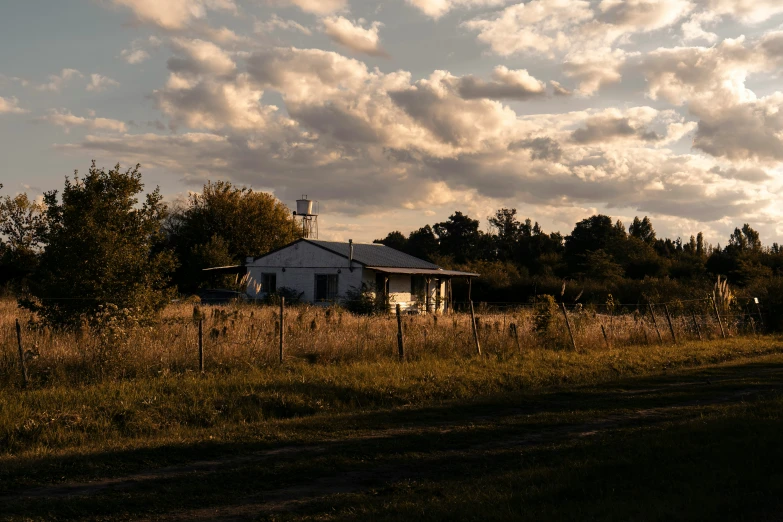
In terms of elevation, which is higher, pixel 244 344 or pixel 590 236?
pixel 590 236

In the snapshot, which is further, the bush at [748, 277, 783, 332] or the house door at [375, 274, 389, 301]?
the house door at [375, 274, 389, 301]

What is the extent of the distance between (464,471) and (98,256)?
1002 cm

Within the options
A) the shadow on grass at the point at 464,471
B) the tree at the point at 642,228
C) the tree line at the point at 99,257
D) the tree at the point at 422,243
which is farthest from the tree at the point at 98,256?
the tree at the point at 642,228

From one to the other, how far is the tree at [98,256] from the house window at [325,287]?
23.6 meters

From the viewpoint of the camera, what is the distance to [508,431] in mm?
10258

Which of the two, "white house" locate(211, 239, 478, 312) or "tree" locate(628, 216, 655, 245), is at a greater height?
"tree" locate(628, 216, 655, 245)

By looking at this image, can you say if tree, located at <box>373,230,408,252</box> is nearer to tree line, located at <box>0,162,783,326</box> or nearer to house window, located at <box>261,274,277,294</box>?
tree line, located at <box>0,162,783,326</box>

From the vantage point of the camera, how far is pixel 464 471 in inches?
316

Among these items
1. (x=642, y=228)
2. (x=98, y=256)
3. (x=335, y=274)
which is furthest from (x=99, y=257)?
(x=642, y=228)

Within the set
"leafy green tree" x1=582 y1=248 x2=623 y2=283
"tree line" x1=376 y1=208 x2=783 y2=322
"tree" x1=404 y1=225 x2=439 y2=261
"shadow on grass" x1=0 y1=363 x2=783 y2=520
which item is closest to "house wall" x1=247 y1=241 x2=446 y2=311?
"tree line" x1=376 y1=208 x2=783 y2=322

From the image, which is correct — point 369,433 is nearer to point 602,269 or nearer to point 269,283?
point 269,283

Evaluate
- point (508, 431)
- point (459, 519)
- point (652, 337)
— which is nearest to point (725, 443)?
point (508, 431)

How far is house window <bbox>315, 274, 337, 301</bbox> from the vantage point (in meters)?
39.3

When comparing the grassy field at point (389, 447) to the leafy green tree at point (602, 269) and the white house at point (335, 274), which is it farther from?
the leafy green tree at point (602, 269)
